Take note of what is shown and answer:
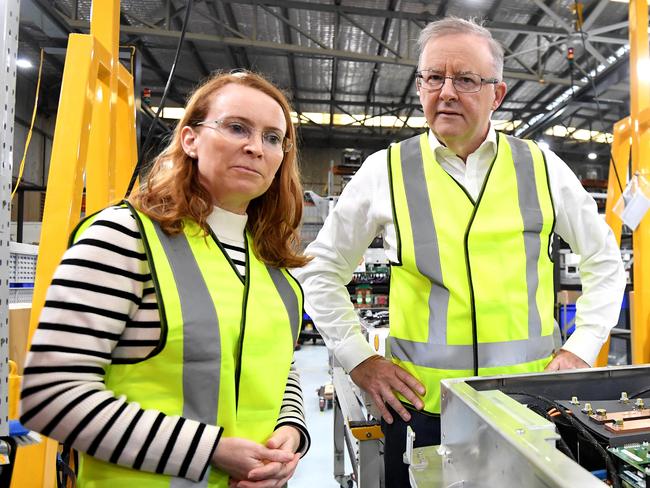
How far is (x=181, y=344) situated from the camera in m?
0.78

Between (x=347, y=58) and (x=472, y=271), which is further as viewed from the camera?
(x=347, y=58)

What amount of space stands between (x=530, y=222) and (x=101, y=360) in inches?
44.3

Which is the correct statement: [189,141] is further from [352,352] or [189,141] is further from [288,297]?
[352,352]

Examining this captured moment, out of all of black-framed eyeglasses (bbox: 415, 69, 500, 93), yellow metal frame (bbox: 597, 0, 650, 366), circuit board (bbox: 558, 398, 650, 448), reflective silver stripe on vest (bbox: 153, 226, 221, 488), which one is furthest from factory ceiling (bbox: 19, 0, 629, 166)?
circuit board (bbox: 558, 398, 650, 448)

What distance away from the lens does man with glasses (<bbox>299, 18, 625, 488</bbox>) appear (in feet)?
3.99

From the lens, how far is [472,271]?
1.21 m

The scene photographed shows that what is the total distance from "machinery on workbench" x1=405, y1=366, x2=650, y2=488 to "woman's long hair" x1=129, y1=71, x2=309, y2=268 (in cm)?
51

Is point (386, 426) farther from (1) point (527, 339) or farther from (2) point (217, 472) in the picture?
(2) point (217, 472)

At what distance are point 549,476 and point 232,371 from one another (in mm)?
555

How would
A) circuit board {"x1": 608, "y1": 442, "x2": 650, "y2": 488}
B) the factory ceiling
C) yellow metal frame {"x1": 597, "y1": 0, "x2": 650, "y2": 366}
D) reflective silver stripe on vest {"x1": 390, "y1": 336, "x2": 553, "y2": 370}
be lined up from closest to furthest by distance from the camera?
circuit board {"x1": 608, "y1": 442, "x2": 650, "y2": 488}, reflective silver stripe on vest {"x1": 390, "y1": 336, "x2": 553, "y2": 370}, yellow metal frame {"x1": 597, "y1": 0, "x2": 650, "y2": 366}, the factory ceiling

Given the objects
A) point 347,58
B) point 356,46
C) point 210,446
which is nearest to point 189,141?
point 210,446

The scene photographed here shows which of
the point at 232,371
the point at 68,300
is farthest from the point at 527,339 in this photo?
the point at 68,300

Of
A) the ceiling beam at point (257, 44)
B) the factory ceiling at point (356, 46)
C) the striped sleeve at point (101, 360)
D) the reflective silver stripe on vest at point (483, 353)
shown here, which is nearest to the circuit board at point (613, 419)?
the reflective silver stripe on vest at point (483, 353)

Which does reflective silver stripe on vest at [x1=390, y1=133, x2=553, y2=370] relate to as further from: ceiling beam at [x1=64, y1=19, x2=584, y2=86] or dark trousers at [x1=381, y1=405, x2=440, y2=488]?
ceiling beam at [x1=64, y1=19, x2=584, y2=86]
